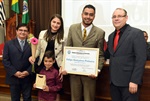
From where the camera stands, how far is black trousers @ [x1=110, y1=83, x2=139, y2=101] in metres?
2.01

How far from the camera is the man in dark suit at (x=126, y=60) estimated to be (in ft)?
6.32

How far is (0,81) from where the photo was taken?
3.70 meters

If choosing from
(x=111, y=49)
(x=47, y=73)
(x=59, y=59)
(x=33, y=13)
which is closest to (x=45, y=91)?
(x=47, y=73)

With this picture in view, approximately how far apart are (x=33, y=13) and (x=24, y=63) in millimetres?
2058

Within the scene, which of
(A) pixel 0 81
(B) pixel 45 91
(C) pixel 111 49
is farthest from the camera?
(A) pixel 0 81

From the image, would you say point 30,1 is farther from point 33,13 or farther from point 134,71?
point 134,71

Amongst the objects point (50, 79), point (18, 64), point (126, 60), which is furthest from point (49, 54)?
point (126, 60)

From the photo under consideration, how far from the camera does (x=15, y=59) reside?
104 inches

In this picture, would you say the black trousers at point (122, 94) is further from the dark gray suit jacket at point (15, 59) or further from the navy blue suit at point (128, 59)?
the dark gray suit jacket at point (15, 59)

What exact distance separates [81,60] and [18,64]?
820 mm

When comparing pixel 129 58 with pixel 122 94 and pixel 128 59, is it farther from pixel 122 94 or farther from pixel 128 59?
pixel 122 94

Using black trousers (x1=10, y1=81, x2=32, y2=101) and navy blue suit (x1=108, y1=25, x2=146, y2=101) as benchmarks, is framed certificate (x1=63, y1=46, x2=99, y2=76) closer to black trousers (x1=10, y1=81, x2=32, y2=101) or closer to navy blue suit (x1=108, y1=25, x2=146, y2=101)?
navy blue suit (x1=108, y1=25, x2=146, y2=101)

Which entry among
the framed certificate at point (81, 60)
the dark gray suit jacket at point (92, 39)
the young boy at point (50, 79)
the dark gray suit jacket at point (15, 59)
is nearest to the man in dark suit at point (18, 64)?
the dark gray suit jacket at point (15, 59)

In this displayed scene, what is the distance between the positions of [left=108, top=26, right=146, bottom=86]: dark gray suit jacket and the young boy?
74 centimetres
